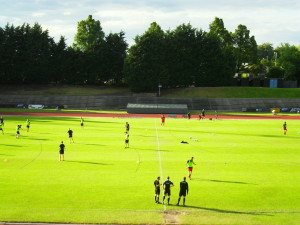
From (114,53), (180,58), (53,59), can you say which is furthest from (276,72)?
(53,59)

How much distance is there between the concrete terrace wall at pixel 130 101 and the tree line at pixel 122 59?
9.86 m

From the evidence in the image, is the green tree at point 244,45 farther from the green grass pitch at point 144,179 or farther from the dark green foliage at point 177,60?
the green grass pitch at point 144,179

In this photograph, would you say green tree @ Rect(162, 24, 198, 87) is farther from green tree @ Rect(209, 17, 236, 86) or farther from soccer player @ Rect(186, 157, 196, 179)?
→ soccer player @ Rect(186, 157, 196, 179)

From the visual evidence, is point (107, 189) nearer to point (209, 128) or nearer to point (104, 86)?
point (209, 128)

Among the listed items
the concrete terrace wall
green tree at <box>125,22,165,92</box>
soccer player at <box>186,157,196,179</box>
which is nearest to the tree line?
green tree at <box>125,22,165,92</box>

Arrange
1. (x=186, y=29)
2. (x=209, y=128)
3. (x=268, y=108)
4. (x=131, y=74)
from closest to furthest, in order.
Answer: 1. (x=209, y=128)
2. (x=268, y=108)
3. (x=131, y=74)
4. (x=186, y=29)

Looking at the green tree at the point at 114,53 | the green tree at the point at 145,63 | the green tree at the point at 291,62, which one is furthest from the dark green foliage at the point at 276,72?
the green tree at the point at 114,53

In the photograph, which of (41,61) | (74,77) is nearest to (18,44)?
(41,61)

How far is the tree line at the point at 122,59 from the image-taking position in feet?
330

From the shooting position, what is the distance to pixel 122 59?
108750mm

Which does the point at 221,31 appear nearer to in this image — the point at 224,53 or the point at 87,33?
the point at 224,53

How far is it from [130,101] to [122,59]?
22017mm

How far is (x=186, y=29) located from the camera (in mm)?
107062

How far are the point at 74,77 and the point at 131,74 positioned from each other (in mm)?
20828
